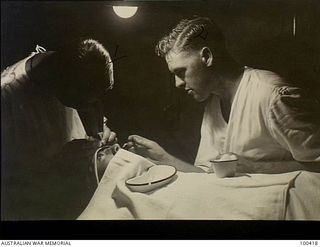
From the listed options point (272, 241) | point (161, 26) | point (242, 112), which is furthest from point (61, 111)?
point (272, 241)

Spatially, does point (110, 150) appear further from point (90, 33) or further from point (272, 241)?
point (272, 241)

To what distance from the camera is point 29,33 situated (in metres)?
1.12

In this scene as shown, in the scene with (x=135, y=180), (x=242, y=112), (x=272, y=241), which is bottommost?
(x=272, y=241)

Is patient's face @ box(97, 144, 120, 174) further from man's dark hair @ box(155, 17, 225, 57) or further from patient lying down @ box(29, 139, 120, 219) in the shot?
man's dark hair @ box(155, 17, 225, 57)

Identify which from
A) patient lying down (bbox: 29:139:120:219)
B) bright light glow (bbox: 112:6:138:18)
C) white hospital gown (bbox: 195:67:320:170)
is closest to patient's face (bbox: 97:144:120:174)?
patient lying down (bbox: 29:139:120:219)

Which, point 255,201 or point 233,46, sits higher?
point 233,46

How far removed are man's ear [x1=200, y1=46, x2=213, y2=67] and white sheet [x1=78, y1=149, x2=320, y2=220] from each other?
0.26 m

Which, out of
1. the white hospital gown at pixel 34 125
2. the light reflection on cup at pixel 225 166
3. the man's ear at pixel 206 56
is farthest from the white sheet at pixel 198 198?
the man's ear at pixel 206 56

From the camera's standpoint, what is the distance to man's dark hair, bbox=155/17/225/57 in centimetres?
111

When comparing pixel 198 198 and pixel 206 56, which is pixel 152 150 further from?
pixel 206 56

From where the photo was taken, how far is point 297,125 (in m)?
1.08

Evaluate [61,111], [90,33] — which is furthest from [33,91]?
[90,33]

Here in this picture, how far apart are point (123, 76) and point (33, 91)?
22 centimetres

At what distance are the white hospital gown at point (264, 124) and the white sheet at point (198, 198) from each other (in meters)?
0.05
